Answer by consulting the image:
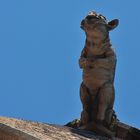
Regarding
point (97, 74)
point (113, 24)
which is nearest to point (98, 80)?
point (97, 74)

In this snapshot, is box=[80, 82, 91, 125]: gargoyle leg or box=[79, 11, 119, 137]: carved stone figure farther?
box=[80, 82, 91, 125]: gargoyle leg

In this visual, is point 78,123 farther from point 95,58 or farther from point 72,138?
point 72,138

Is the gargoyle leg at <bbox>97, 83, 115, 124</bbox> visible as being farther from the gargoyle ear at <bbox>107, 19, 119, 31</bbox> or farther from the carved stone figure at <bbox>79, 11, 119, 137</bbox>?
the gargoyle ear at <bbox>107, 19, 119, 31</bbox>

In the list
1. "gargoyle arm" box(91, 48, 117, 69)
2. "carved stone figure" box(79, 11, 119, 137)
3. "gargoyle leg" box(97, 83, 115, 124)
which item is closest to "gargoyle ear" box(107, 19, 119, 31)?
"carved stone figure" box(79, 11, 119, 137)

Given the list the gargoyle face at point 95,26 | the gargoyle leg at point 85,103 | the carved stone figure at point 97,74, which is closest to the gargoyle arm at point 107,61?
the carved stone figure at point 97,74

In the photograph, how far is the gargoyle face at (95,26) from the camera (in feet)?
32.7

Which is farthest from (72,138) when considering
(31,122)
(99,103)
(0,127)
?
(99,103)

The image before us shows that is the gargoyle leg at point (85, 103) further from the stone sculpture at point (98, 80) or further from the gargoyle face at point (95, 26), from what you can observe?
the gargoyle face at point (95, 26)

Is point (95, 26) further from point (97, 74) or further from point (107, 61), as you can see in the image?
point (97, 74)

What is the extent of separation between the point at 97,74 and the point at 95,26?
74 centimetres

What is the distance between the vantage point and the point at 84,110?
10148 mm

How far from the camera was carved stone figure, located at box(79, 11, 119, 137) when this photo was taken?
9.97 metres

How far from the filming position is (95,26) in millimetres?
9961

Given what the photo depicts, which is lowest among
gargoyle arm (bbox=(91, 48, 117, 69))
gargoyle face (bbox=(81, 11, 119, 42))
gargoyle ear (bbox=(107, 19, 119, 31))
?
gargoyle arm (bbox=(91, 48, 117, 69))
